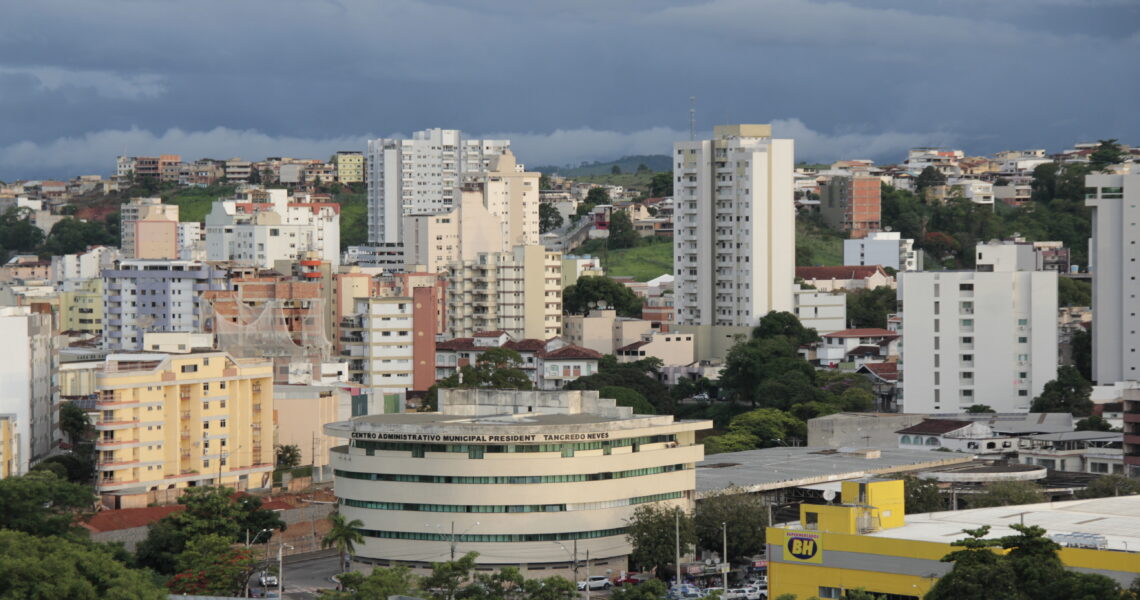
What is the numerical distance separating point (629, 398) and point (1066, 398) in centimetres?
1808

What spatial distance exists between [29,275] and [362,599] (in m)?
110

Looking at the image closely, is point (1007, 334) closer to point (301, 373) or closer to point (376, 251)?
point (301, 373)

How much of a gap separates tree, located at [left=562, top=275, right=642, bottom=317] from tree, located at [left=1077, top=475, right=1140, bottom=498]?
55810 mm

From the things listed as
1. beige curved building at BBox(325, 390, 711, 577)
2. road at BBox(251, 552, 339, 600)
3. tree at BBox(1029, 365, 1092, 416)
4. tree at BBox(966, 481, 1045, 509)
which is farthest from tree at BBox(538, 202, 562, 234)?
beige curved building at BBox(325, 390, 711, 577)

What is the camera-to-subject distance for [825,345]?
340ft

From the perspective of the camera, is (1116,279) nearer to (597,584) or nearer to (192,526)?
(597,584)

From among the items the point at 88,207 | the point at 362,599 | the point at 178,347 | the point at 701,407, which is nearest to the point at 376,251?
the point at 88,207

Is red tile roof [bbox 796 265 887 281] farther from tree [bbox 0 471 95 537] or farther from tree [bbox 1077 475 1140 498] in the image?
tree [bbox 0 471 95 537]

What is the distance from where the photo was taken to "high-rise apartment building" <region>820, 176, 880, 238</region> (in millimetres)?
138363

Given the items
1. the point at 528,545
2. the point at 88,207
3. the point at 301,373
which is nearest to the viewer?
the point at 528,545

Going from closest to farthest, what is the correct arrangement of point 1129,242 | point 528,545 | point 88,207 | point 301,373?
point 528,545 < point 301,373 < point 1129,242 < point 88,207

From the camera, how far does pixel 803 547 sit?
44844mm

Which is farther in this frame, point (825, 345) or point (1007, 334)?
point (825, 345)

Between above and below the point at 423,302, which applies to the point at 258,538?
below
